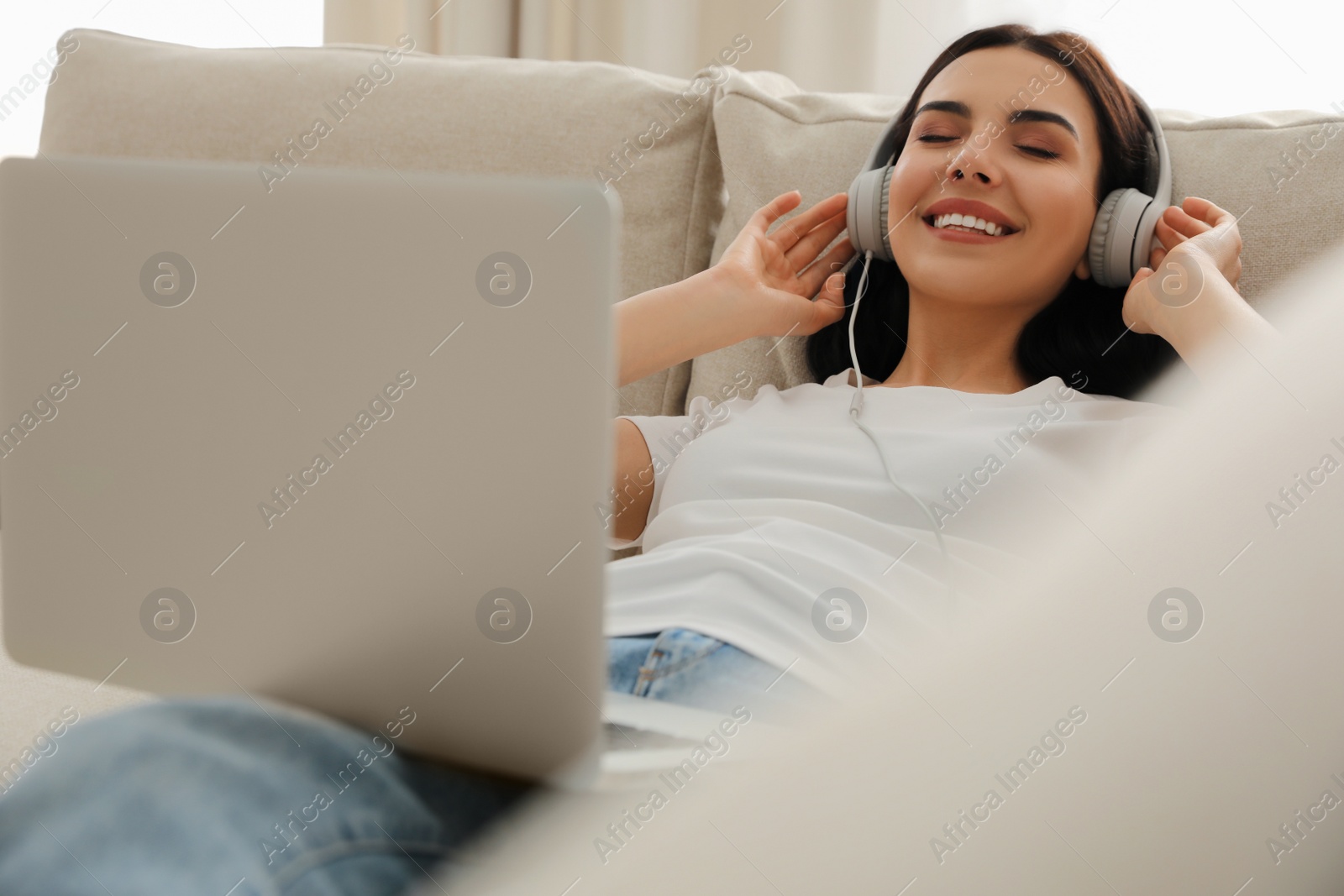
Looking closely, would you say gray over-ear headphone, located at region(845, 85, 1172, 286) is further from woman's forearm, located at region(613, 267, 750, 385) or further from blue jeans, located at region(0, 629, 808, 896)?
blue jeans, located at region(0, 629, 808, 896)

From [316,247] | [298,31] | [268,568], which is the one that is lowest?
[298,31]

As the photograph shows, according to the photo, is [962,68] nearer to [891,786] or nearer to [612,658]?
[612,658]

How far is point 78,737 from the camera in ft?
1.64

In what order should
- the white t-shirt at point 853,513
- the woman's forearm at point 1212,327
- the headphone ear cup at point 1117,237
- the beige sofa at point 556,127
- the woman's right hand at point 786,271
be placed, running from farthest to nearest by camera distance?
1. the beige sofa at point 556,127
2. the woman's right hand at point 786,271
3. the headphone ear cup at point 1117,237
4. the woman's forearm at point 1212,327
5. the white t-shirt at point 853,513

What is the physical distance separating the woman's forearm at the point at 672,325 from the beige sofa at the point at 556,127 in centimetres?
12

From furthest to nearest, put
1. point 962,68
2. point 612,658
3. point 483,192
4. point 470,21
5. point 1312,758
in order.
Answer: point 470,21, point 962,68, point 612,658, point 1312,758, point 483,192

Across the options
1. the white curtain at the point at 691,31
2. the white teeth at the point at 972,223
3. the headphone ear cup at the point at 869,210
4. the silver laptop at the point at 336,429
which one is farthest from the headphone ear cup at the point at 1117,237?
the white curtain at the point at 691,31

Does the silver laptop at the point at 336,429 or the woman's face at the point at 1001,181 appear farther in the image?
the woman's face at the point at 1001,181

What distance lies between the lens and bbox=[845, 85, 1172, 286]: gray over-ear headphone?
104 centimetres

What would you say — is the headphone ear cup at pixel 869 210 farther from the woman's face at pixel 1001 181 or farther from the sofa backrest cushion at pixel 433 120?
the sofa backrest cushion at pixel 433 120

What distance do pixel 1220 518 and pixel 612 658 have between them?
417 millimetres

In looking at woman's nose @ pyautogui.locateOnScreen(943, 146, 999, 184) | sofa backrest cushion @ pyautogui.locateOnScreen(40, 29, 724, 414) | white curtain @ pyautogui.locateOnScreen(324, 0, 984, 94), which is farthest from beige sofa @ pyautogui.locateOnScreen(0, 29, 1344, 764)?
white curtain @ pyautogui.locateOnScreen(324, 0, 984, 94)

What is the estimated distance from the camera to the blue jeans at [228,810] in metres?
0.43

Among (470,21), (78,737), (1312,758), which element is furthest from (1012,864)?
(470,21)
